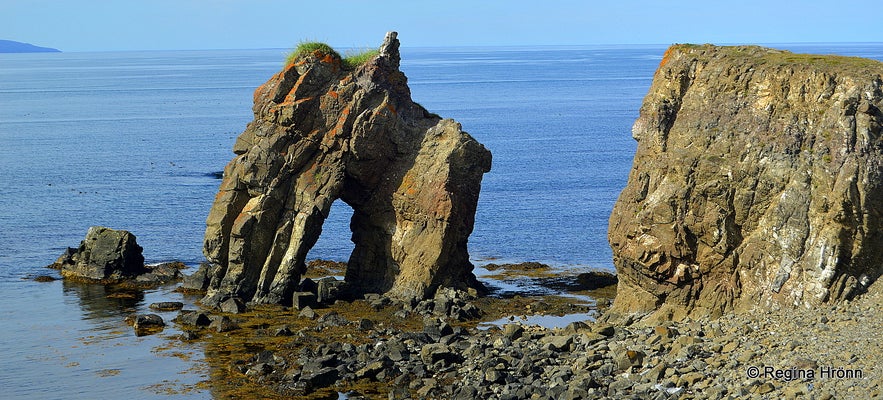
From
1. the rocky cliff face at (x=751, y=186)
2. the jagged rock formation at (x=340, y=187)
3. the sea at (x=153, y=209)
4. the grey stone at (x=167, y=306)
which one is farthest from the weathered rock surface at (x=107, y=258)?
the rocky cliff face at (x=751, y=186)

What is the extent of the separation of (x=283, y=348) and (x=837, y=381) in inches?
882

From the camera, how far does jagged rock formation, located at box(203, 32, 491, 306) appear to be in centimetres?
5384

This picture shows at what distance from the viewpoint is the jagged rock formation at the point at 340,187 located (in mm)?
53844

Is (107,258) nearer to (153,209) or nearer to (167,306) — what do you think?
(167,306)

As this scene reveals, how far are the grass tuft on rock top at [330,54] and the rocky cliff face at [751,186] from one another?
17642mm

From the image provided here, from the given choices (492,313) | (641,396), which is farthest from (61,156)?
(641,396)

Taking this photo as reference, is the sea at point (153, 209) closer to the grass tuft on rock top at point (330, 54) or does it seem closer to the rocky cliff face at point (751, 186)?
the grass tuft on rock top at point (330, 54)

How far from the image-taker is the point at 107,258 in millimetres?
60219

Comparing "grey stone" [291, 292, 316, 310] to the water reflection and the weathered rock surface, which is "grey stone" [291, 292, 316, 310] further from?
the weathered rock surface

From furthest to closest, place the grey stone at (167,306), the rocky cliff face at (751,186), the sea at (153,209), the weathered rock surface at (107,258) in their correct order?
the weathered rock surface at (107,258) → the grey stone at (167,306) → the sea at (153,209) → the rocky cliff face at (751,186)

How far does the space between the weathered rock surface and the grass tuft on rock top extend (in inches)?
548

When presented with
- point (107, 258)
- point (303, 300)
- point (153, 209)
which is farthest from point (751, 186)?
point (153, 209)

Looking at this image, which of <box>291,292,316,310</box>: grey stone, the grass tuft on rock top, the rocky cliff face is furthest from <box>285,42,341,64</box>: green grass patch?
the rocky cliff face

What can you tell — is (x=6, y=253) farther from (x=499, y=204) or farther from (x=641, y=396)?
(x=641, y=396)
